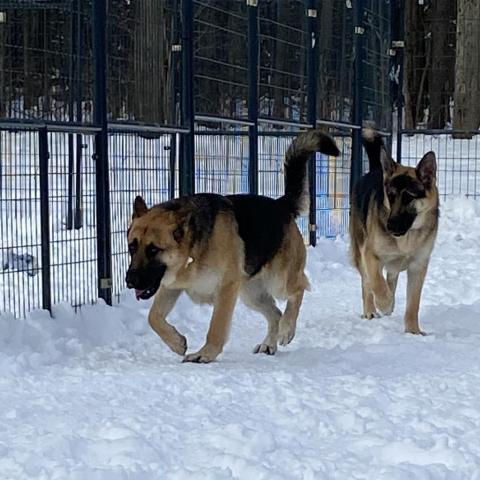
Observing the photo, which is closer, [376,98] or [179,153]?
[179,153]

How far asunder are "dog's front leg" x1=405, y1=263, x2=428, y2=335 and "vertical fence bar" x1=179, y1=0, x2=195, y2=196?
2.25 meters

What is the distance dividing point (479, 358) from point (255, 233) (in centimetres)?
169

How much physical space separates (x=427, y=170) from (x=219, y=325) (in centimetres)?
239

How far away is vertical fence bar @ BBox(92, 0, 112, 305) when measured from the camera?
295 inches

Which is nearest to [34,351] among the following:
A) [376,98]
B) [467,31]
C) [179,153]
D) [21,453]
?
[21,453]

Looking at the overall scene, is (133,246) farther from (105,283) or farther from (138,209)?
(105,283)

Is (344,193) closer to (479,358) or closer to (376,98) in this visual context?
(376,98)

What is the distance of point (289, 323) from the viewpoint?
6801mm

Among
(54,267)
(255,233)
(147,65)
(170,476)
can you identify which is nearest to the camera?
(170,476)

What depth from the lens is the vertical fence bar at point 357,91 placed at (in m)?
13.2

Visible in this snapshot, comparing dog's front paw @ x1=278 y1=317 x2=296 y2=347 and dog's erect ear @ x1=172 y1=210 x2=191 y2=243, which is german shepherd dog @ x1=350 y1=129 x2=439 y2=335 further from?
dog's erect ear @ x1=172 y1=210 x2=191 y2=243

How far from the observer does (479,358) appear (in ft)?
20.2

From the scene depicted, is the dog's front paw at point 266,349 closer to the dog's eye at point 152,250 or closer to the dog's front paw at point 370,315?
the dog's eye at point 152,250

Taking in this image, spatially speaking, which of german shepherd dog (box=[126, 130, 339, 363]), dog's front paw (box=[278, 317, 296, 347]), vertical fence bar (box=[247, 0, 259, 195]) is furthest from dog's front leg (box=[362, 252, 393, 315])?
vertical fence bar (box=[247, 0, 259, 195])
